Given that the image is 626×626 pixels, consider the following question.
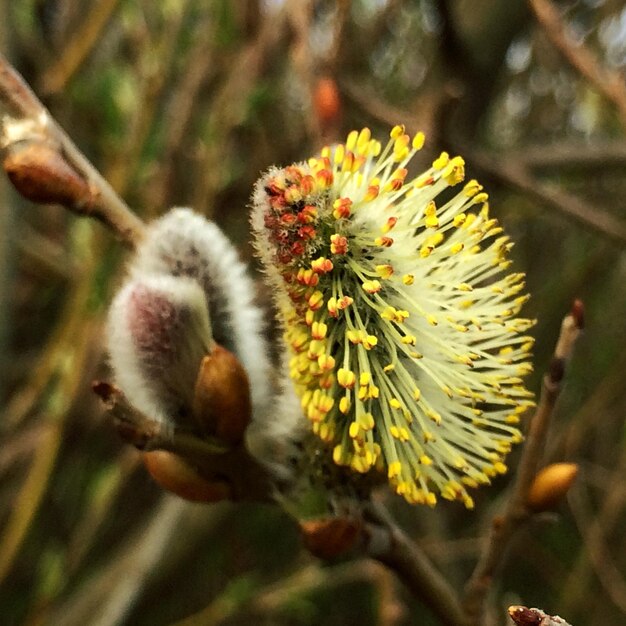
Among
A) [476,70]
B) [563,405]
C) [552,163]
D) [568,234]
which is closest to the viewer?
[476,70]

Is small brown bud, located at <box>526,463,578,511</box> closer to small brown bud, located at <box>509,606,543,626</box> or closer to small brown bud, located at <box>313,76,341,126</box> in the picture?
small brown bud, located at <box>509,606,543,626</box>

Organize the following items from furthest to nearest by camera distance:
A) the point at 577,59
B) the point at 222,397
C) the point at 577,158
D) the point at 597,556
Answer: the point at 597,556 < the point at 577,158 < the point at 577,59 < the point at 222,397

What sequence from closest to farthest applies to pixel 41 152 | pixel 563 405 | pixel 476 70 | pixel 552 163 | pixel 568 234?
1. pixel 41 152
2. pixel 476 70
3. pixel 552 163
4. pixel 563 405
5. pixel 568 234

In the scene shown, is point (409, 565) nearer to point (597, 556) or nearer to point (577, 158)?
point (577, 158)

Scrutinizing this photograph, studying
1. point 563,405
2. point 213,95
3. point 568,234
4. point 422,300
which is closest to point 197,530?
point 213,95

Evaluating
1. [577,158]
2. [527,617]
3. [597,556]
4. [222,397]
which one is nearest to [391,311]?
[222,397]

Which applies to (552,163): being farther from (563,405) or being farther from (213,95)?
(563,405)
